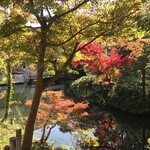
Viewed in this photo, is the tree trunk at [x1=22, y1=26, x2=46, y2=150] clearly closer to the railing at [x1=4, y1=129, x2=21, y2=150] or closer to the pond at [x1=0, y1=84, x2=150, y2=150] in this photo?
the railing at [x1=4, y1=129, x2=21, y2=150]

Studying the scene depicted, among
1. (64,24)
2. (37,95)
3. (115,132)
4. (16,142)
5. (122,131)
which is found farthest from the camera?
(122,131)

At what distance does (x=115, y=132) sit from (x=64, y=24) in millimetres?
5390

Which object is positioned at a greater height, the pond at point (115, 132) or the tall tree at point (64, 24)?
the tall tree at point (64, 24)

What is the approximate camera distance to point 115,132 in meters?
9.20

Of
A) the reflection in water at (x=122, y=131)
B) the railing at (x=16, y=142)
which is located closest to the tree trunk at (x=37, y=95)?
the railing at (x=16, y=142)

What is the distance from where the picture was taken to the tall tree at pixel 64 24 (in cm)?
456

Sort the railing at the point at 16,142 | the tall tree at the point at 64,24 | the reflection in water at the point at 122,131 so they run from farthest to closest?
the reflection in water at the point at 122,131 → the tall tree at the point at 64,24 → the railing at the point at 16,142

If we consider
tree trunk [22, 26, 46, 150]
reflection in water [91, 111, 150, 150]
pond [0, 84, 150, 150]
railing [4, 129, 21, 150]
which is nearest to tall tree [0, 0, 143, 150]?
tree trunk [22, 26, 46, 150]

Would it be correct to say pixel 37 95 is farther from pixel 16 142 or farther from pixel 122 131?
pixel 122 131

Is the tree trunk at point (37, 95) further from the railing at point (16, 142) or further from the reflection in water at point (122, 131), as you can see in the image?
the reflection in water at point (122, 131)

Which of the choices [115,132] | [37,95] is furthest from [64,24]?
[115,132]

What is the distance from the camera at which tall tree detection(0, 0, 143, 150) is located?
4.56 meters

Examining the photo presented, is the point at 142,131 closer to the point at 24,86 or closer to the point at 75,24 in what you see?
the point at 75,24

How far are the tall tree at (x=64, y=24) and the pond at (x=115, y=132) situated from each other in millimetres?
3422
